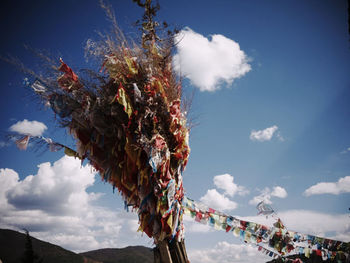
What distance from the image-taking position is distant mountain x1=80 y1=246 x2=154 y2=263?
5577cm

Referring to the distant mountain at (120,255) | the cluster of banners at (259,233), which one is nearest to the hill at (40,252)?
the distant mountain at (120,255)

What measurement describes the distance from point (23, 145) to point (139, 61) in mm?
2026

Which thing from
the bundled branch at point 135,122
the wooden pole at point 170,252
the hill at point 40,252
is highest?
the bundled branch at point 135,122

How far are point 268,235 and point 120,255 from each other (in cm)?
6535

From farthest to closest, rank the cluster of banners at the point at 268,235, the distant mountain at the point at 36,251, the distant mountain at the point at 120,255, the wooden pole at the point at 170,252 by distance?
the distant mountain at the point at 120,255 → the distant mountain at the point at 36,251 → the cluster of banners at the point at 268,235 → the wooden pole at the point at 170,252

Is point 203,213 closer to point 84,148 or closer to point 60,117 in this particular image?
point 84,148

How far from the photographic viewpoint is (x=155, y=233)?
9.28ft

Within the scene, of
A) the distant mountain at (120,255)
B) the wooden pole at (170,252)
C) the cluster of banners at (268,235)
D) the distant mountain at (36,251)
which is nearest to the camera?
the wooden pole at (170,252)

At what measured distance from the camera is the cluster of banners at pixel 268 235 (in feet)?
12.1

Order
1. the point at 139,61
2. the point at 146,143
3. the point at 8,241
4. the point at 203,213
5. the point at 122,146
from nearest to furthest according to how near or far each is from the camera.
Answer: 1. the point at 146,143
2. the point at 122,146
3. the point at 139,61
4. the point at 203,213
5. the point at 8,241

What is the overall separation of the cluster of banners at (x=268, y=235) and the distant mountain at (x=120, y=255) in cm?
5985

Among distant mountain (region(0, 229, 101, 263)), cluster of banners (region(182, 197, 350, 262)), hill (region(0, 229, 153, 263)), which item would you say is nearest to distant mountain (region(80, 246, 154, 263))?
hill (region(0, 229, 153, 263))

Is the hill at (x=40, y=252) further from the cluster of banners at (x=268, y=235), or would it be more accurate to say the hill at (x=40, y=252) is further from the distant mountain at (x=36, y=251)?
the cluster of banners at (x=268, y=235)

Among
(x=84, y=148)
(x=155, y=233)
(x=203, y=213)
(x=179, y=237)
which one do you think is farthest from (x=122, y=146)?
(x=203, y=213)
